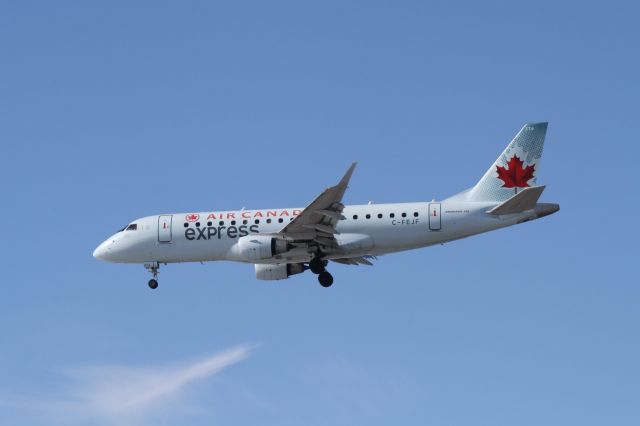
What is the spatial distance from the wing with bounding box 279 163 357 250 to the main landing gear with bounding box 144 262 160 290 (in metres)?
8.47

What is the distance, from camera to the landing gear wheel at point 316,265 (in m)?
68.8

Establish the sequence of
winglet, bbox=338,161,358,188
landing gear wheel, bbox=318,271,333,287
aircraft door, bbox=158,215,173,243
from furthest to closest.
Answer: aircraft door, bbox=158,215,173,243
landing gear wheel, bbox=318,271,333,287
winglet, bbox=338,161,358,188

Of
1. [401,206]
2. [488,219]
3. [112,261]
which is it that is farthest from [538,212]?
[112,261]

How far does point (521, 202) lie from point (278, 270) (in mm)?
13927

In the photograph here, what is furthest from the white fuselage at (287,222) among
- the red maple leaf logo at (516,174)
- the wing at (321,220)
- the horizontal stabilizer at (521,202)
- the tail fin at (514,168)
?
the red maple leaf logo at (516,174)

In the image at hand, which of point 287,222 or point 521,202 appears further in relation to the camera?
point 287,222

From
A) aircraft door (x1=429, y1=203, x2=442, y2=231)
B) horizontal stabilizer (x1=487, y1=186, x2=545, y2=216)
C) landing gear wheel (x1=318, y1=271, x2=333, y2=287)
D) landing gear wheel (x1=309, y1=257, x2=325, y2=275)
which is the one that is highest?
horizontal stabilizer (x1=487, y1=186, x2=545, y2=216)

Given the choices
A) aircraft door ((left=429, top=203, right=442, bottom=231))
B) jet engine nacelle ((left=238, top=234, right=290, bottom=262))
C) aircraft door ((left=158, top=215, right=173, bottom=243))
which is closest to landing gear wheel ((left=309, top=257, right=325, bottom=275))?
jet engine nacelle ((left=238, top=234, right=290, bottom=262))

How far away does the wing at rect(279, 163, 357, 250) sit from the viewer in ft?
210

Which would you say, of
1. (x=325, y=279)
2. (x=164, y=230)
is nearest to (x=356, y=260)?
(x=325, y=279)

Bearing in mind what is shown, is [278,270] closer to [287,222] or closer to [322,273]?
[322,273]

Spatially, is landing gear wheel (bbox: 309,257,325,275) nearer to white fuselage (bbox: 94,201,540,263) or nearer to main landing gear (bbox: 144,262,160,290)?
white fuselage (bbox: 94,201,540,263)

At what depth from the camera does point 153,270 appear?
236 ft

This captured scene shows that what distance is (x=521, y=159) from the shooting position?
226ft
